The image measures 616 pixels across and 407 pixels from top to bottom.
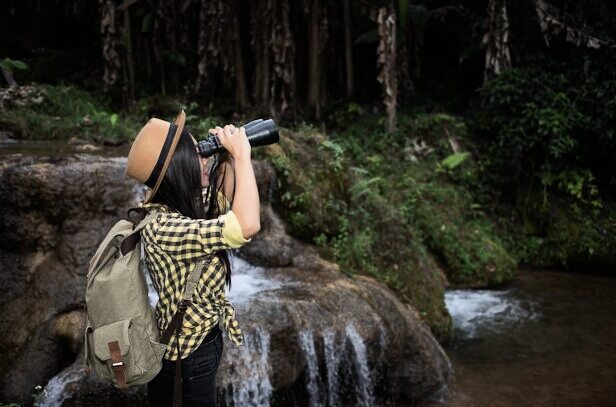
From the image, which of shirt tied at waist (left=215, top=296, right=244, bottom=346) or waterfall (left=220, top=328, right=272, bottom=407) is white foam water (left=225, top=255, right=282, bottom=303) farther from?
shirt tied at waist (left=215, top=296, right=244, bottom=346)

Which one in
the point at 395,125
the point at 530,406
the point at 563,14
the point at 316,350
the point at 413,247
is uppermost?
the point at 563,14

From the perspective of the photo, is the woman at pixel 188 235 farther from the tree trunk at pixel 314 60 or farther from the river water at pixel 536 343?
the tree trunk at pixel 314 60

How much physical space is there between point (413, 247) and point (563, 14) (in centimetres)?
681

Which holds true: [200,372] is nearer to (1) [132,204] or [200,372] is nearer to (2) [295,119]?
(1) [132,204]

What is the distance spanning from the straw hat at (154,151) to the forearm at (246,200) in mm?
276

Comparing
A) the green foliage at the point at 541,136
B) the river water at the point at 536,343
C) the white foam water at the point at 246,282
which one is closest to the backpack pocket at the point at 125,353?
the white foam water at the point at 246,282

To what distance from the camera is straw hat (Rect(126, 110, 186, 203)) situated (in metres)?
2.10

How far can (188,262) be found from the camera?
2.18 metres

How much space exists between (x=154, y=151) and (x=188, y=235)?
358mm

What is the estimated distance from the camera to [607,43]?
31.7 feet

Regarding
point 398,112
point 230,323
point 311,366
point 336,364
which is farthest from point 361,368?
point 398,112

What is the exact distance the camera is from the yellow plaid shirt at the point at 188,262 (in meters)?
2.08

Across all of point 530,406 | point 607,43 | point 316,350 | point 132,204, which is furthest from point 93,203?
point 607,43

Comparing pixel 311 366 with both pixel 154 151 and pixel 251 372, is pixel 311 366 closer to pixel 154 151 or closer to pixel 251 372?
pixel 251 372
